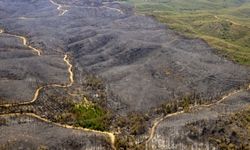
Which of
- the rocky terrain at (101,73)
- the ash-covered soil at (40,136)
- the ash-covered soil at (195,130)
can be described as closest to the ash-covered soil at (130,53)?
the rocky terrain at (101,73)

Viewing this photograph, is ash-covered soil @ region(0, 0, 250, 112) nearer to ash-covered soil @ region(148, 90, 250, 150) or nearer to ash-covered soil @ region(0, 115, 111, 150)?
ash-covered soil @ region(148, 90, 250, 150)

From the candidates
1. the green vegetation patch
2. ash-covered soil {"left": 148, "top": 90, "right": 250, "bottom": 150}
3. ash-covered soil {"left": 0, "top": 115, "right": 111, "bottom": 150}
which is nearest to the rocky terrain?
ash-covered soil {"left": 0, "top": 115, "right": 111, "bottom": 150}

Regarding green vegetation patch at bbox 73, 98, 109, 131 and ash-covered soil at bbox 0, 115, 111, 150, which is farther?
green vegetation patch at bbox 73, 98, 109, 131

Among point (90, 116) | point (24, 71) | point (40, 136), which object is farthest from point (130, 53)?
point (40, 136)

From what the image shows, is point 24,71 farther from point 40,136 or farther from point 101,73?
point 40,136

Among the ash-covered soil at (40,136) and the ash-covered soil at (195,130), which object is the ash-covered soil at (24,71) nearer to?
the ash-covered soil at (40,136)

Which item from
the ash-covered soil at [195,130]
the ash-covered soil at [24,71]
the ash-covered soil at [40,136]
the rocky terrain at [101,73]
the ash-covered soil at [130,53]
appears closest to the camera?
the ash-covered soil at [40,136]
